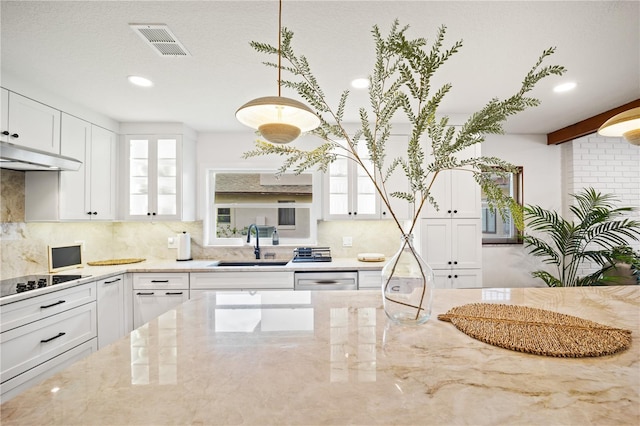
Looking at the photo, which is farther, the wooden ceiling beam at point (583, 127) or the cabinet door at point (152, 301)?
the cabinet door at point (152, 301)

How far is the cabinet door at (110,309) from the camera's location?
2.73m

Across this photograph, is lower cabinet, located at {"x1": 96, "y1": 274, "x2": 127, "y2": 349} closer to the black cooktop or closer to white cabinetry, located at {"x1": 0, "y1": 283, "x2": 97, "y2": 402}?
white cabinetry, located at {"x1": 0, "y1": 283, "x2": 97, "y2": 402}

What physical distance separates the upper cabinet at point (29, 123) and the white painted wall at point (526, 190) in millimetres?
4629

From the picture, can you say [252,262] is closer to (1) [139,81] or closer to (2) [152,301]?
(2) [152,301]

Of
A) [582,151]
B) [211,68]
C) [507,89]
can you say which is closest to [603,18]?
[507,89]

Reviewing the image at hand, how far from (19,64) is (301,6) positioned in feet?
6.57

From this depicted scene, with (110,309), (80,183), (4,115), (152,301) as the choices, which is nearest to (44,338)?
(110,309)

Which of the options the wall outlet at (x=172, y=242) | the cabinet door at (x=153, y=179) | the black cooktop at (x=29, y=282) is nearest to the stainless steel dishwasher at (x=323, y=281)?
the cabinet door at (x=153, y=179)

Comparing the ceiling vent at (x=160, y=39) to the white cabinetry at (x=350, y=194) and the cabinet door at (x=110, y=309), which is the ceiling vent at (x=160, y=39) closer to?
the white cabinetry at (x=350, y=194)

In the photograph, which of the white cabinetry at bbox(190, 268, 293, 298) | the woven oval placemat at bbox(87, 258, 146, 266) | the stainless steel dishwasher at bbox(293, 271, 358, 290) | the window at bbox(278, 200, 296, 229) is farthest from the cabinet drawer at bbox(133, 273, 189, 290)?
the window at bbox(278, 200, 296, 229)

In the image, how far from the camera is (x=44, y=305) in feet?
7.23

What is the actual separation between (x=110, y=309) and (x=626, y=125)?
3853 mm

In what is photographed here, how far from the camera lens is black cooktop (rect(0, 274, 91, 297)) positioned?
2127 millimetres

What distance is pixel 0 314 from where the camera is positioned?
192 centimetres
